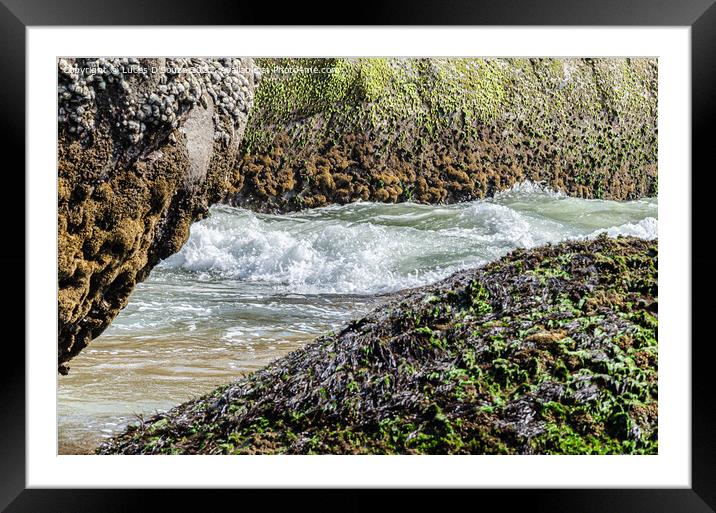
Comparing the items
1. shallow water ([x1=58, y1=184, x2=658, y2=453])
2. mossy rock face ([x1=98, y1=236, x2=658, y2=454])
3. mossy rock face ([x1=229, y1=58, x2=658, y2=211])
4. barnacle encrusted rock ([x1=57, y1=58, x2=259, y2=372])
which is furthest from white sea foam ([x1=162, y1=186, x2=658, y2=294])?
barnacle encrusted rock ([x1=57, y1=58, x2=259, y2=372])

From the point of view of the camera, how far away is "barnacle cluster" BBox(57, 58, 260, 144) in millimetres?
2602

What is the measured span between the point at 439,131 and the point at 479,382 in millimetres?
2229

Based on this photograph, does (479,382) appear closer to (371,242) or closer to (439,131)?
(371,242)

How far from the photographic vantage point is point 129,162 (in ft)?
8.82

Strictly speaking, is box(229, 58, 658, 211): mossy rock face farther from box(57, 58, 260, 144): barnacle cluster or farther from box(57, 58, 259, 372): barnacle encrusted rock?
box(57, 58, 260, 144): barnacle cluster

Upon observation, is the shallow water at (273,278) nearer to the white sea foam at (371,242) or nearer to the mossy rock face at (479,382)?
the white sea foam at (371,242)

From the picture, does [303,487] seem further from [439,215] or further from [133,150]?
[439,215]

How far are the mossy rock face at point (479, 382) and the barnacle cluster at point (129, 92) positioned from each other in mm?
1450

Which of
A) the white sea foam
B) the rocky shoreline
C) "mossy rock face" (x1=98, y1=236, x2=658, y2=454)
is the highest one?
the rocky shoreline
